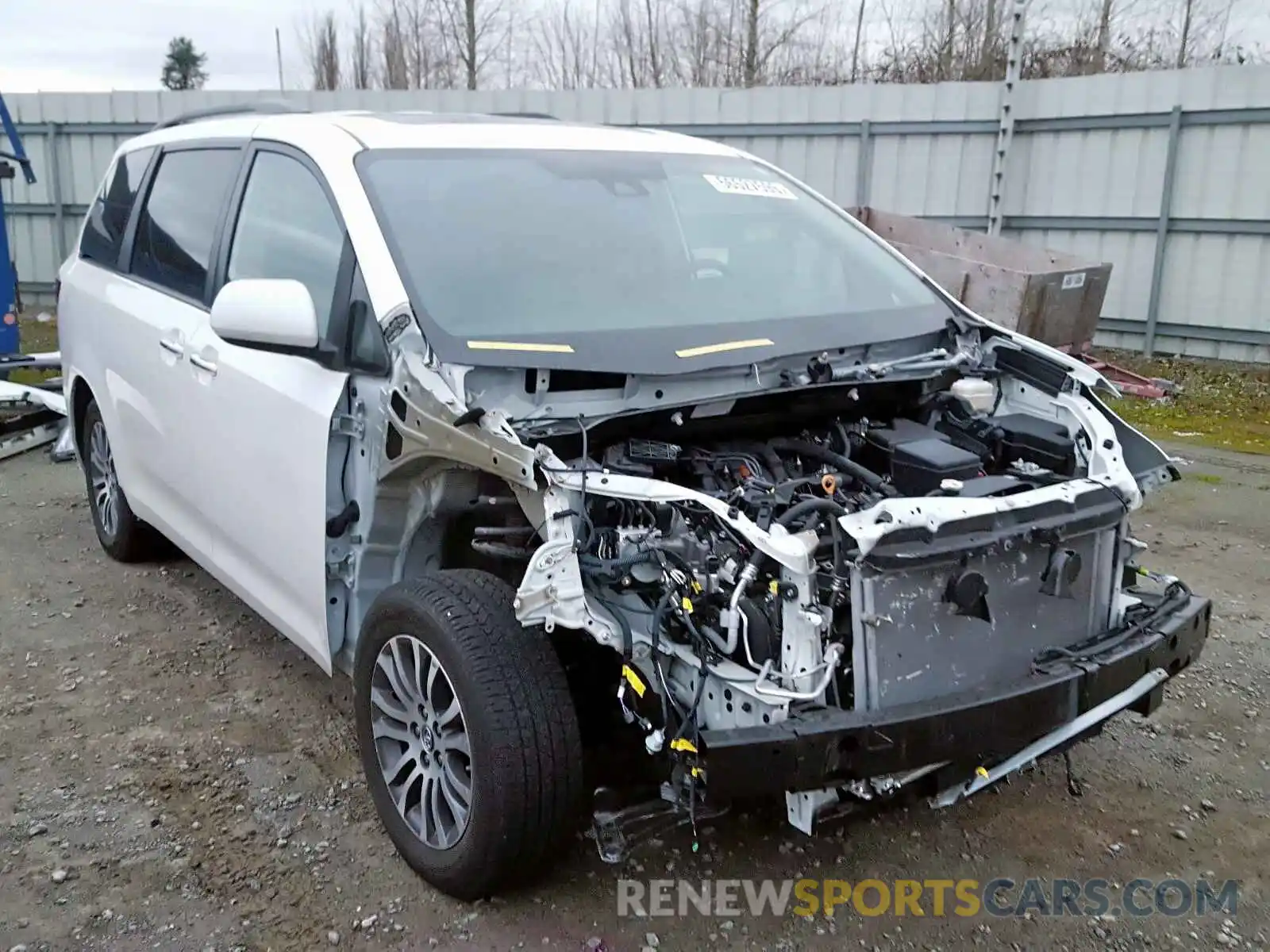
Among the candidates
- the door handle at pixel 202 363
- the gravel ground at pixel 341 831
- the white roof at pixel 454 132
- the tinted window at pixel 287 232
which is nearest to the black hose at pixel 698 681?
the gravel ground at pixel 341 831

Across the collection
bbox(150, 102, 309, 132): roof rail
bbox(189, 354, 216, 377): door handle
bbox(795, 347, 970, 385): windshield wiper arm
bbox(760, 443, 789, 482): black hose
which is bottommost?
bbox(760, 443, 789, 482): black hose

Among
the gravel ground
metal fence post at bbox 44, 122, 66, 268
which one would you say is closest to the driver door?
the gravel ground

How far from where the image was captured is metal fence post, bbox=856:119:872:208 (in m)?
11.4

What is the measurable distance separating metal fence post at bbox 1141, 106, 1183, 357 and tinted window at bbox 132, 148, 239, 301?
8.86 meters

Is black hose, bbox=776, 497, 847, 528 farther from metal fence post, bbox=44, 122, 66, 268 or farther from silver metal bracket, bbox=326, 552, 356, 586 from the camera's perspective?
metal fence post, bbox=44, 122, 66, 268

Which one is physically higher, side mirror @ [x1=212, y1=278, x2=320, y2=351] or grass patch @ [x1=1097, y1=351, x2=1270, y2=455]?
side mirror @ [x1=212, y1=278, x2=320, y2=351]

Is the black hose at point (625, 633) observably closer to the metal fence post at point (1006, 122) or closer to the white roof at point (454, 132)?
the white roof at point (454, 132)

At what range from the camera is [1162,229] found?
10.2 m

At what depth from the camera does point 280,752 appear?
3504mm

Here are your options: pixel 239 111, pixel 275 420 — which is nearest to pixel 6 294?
pixel 239 111

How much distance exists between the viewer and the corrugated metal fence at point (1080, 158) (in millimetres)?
9852

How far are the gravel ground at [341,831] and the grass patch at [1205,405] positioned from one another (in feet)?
12.2

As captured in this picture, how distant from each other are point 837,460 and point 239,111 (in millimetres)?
2916

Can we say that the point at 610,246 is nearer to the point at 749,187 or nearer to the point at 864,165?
the point at 749,187
